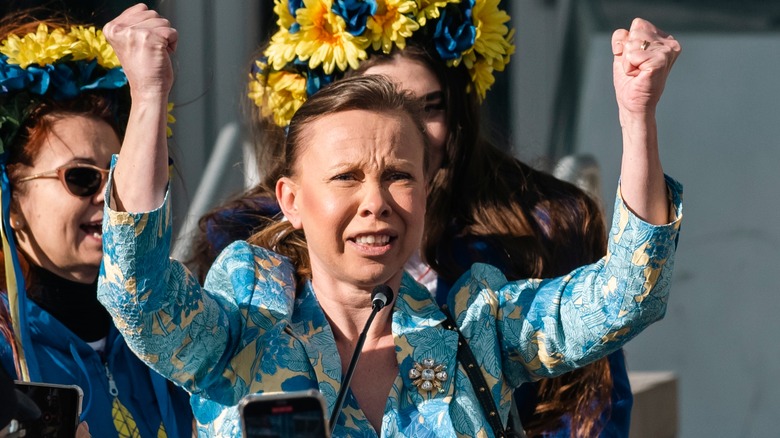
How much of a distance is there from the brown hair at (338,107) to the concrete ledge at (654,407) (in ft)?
6.26

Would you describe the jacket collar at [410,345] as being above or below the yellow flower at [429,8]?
below

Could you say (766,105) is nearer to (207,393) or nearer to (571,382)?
(571,382)

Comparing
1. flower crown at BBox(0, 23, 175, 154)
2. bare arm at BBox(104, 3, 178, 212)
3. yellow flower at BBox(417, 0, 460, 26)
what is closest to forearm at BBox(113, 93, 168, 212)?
bare arm at BBox(104, 3, 178, 212)

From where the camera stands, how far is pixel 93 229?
2.93 metres

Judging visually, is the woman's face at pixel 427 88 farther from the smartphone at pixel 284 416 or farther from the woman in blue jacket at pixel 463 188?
the smartphone at pixel 284 416

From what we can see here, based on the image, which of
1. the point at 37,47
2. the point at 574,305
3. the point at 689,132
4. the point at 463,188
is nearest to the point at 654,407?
the point at 463,188

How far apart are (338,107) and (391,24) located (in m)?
0.83

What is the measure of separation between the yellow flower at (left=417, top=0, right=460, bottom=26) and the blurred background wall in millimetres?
2104

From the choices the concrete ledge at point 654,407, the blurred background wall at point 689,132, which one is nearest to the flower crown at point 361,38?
the concrete ledge at point 654,407

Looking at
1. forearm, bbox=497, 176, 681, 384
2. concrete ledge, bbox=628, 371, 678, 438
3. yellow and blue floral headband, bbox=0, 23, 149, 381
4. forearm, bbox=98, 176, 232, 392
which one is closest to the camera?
forearm, bbox=98, 176, 232, 392

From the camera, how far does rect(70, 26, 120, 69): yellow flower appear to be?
3055mm

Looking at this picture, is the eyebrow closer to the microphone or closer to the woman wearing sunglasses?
the woman wearing sunglasses

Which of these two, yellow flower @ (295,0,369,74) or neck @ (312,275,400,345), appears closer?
neck @ (312,275,400,345)

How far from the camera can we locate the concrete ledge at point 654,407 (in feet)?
13.9
